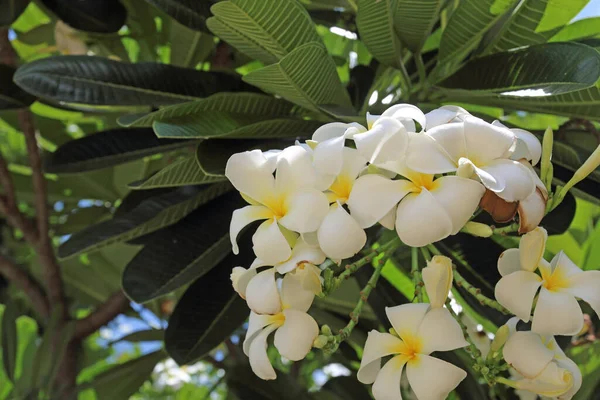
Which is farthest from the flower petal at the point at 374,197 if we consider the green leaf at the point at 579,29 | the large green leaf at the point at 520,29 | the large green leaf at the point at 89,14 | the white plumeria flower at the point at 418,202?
the large green leaf at the point at 89,14

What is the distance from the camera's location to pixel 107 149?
92 centimetres

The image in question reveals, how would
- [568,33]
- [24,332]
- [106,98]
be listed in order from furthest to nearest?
[24,332]
[568,33]
[106,98]

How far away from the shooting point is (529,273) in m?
0.48

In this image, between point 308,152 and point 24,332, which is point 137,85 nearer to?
point 308,152

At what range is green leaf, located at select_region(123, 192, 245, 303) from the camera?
80 cm

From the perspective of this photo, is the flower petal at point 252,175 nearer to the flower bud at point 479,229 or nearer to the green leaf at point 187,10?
the flower bud at point 479,229

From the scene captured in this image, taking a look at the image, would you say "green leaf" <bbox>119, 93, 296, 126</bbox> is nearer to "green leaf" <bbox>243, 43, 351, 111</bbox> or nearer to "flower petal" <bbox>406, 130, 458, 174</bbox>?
"green leaf" <bbox>243, 43, 351, 111</bbox>

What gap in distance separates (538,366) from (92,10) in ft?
2.78

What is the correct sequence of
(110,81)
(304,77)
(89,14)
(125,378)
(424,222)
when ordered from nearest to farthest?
(424,222), (304,77), (110,81), (89,14), (125,378)

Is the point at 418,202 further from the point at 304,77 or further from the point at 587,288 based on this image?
the point at 304,77

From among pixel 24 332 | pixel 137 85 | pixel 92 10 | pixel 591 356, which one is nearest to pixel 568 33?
pixel 591 356

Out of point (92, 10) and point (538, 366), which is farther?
point (92, 10)

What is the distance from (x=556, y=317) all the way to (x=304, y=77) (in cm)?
33

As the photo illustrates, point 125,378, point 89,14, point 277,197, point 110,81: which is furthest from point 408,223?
point 125,378
